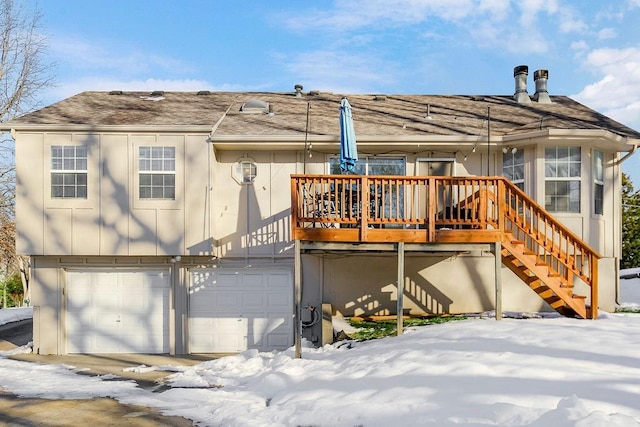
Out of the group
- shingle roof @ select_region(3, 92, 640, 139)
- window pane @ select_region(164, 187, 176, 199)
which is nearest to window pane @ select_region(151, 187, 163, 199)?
window pane @ select_region(164, 187, 176, 199)

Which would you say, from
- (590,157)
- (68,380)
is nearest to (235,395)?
(68,380)

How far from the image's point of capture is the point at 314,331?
1268 cm

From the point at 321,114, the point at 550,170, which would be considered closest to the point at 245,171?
the point at 321,114

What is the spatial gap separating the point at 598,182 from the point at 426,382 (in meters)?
8.47

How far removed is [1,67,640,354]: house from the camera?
12.6 m

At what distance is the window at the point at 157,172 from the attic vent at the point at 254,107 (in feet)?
8.90

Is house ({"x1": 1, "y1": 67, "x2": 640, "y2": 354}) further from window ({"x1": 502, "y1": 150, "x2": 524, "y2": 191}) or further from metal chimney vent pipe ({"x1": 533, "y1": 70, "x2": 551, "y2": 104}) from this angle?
metal chimney vent pipe ({"x1": 533, "y1": 70, "x2": 551, "y2": 104})

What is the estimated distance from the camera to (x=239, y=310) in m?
13.3

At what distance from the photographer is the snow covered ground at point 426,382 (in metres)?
5.87

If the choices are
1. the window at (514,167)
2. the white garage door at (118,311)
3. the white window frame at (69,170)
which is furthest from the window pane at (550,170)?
the white window frame at (69,170)

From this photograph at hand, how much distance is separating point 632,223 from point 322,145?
22.4 meters

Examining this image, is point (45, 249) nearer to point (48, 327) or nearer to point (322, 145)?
point (48, 327)

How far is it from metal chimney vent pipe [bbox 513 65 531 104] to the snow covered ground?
731cm

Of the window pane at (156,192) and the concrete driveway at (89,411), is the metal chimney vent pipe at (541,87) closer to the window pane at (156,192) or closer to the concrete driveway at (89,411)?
the window pane at (156,192)
